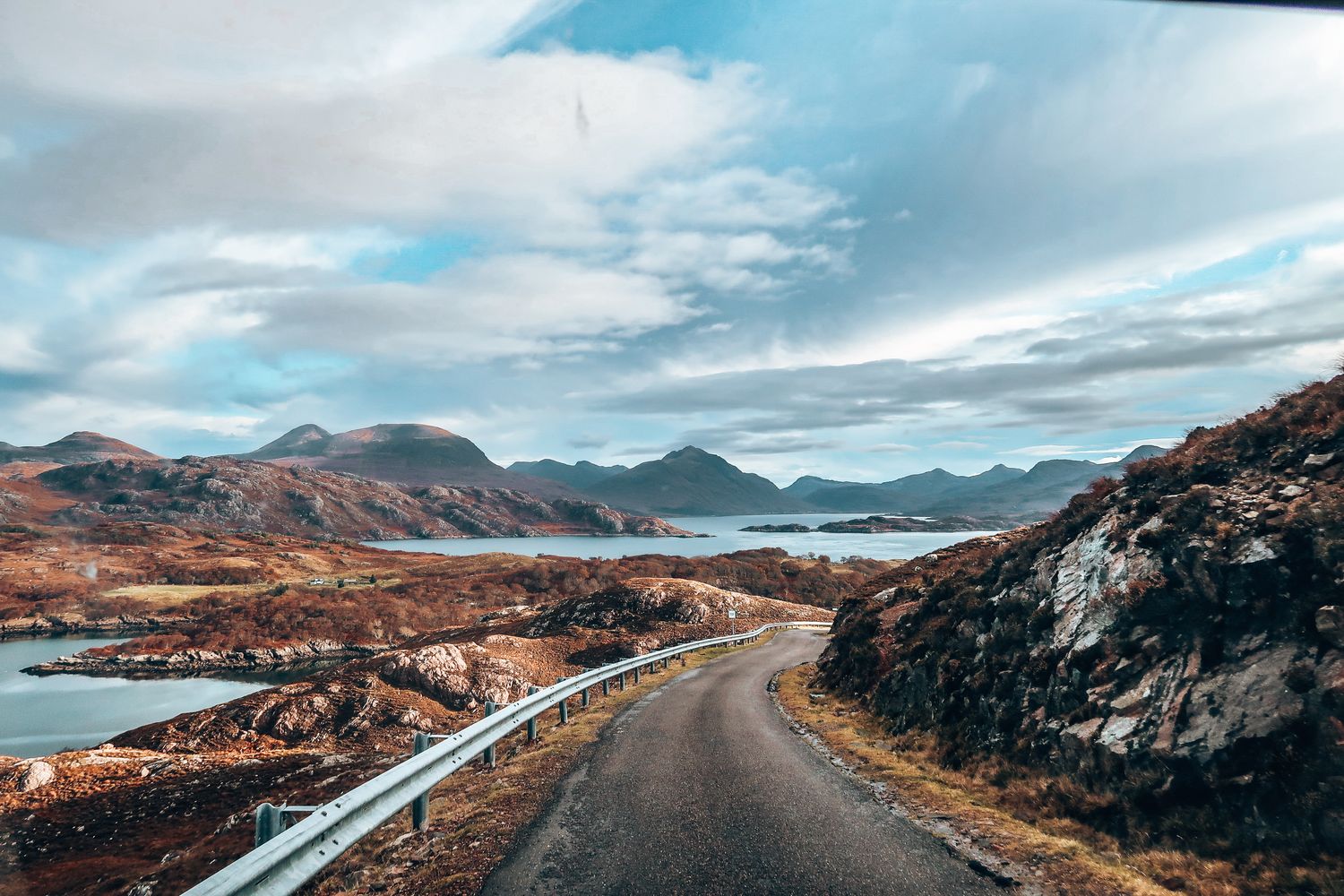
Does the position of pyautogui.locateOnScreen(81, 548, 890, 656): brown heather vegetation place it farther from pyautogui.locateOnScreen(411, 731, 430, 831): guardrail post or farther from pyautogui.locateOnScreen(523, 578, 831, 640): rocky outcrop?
pyautogui.locateOnScreen(411, 731, 430, 831): guardrail post

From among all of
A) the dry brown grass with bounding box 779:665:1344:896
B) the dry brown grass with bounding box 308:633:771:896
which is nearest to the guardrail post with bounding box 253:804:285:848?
the dry brown grass with bounding box 308:633:771:896

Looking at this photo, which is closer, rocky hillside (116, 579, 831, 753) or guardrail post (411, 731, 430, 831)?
guardrail post (411, 731, 430, 831)

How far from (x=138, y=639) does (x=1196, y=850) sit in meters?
82.2

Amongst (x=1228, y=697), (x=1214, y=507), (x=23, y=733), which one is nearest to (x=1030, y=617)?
(x=1214, y=507)

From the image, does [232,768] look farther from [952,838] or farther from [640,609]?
[640,609]

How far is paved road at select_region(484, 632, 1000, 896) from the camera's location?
244 inches

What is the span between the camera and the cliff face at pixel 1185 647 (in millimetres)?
6984

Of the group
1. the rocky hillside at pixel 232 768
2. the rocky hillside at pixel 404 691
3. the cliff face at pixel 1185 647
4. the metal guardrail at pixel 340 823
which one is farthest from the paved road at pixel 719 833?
the rocky hillside at pixel 404 691

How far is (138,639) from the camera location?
61.4 m

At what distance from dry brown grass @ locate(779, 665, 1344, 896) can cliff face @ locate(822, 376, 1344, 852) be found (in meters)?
0.39

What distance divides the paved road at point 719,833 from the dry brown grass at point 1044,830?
2.91ft

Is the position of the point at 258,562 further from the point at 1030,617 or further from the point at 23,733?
the point at 1030,617

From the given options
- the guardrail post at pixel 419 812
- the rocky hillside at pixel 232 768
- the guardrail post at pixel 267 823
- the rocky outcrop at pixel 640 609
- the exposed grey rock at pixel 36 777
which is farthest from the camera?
the rocky outcrop at pixel 640 609

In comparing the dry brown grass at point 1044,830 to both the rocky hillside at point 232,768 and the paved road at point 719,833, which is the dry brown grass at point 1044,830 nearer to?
the paved road at point 719,833
